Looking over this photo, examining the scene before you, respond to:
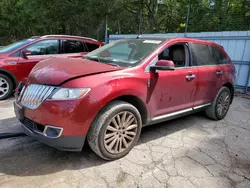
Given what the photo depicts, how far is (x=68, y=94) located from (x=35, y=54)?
3.66 m

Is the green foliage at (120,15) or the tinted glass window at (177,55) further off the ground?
the green foliage at (120,15)

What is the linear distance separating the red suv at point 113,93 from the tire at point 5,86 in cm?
252

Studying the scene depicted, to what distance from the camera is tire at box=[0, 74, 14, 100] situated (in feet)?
15.7

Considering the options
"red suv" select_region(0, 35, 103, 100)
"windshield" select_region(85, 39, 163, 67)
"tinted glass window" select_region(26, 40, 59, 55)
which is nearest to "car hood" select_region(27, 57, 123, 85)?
"windshield" select_region(85, 39, 163, 67)

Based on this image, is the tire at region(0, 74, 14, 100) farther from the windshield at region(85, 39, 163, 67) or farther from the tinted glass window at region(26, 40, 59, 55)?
the windshield at region(85, 39, 163, 67)

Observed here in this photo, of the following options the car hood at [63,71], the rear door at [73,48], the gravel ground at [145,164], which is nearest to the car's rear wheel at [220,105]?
the gravel ground at [145,164]

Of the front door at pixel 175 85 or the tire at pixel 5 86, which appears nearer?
the front door at pixel 175 85

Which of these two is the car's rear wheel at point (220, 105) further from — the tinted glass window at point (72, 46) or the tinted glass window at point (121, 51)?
the tinted glass window at point (72, 46)

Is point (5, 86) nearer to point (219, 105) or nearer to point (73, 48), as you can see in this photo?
point (73, 48)

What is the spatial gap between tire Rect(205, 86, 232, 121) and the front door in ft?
2.61

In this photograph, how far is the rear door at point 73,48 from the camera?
5648 millimetres

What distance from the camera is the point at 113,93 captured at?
2.39 m

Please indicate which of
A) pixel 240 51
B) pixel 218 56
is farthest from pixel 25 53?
pixel 240 51

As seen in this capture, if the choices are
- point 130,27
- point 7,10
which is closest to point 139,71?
point 130,27
